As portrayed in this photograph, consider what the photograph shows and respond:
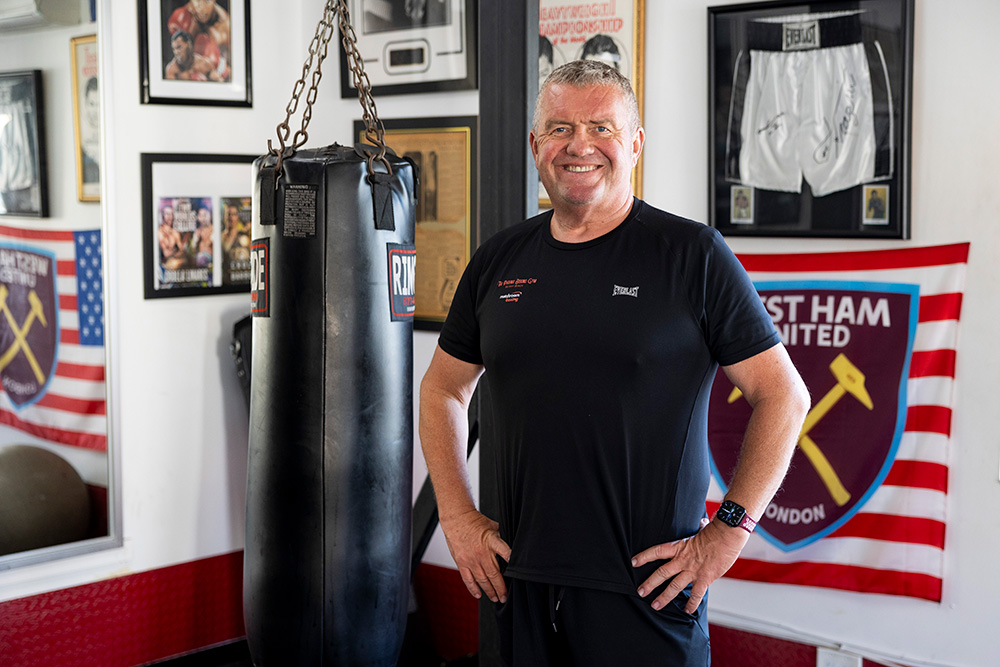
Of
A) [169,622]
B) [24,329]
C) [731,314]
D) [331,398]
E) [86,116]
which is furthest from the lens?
[169,622]

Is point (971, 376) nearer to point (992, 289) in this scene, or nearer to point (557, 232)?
point (992, 289)

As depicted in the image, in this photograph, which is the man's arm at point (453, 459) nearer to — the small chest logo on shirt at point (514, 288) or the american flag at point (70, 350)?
the small chest logo on shirt at point (514, 288)

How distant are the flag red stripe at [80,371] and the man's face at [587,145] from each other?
203 cm

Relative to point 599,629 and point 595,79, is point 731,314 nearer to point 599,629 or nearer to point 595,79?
point 595,79

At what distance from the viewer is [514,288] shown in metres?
1.69

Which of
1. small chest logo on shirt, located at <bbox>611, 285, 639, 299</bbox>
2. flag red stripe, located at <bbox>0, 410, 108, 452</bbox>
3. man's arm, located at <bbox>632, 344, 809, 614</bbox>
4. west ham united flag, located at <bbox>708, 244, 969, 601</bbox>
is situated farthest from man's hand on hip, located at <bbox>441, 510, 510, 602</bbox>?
flag red stripe, located at <bbox>0, 410, 108, 452</bbox>

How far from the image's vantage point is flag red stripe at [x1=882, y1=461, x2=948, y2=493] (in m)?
2.65

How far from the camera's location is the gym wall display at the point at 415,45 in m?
3.25

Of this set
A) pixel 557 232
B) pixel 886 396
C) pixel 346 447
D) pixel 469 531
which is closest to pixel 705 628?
pixel 469 531

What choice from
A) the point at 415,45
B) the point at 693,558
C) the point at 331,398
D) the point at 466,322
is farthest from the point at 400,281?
the point at 693,558

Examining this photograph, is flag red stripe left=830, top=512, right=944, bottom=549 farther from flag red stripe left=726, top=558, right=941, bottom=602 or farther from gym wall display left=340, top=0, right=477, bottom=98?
gym wall display left=340, top=0, right=477, bottom=98

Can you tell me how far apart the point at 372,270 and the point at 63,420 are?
4.06 feet

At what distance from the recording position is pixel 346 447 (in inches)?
99.2

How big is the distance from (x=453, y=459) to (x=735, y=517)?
0.57 meters
